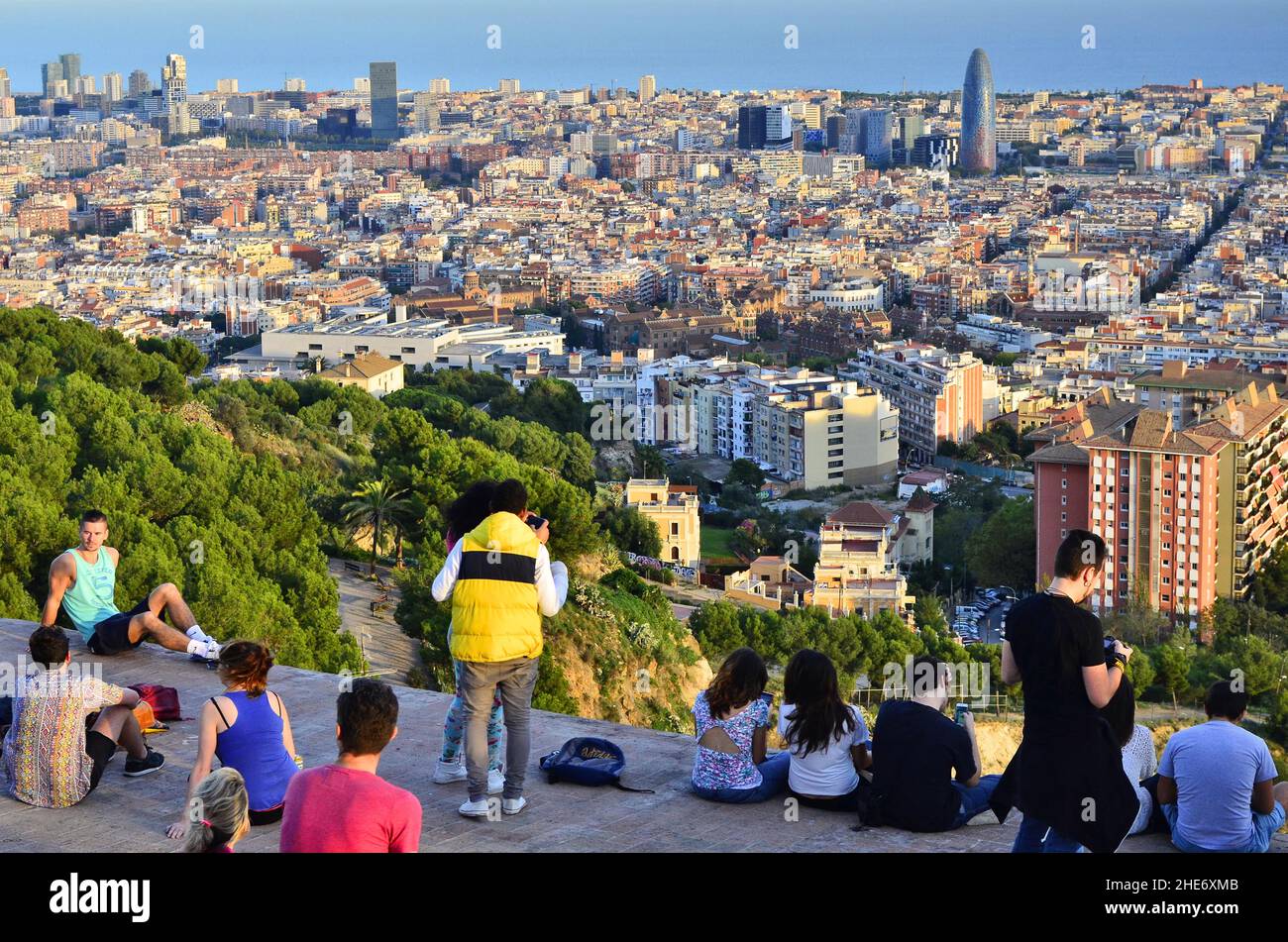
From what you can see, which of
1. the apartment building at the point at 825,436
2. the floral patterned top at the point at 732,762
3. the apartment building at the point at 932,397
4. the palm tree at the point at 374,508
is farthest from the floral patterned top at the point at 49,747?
the apartment building at the point at 932,397

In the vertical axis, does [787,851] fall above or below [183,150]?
below

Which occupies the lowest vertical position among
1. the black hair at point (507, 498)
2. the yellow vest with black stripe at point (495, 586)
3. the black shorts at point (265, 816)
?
the black shorts at point (265, 816)

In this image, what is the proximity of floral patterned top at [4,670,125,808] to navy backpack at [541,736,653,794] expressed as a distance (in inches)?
31.0

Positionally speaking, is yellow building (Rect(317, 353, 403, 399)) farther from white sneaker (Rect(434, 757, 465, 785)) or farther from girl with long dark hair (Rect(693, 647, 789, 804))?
girl with long dark hair (Rect(693, 647, 789, 804))

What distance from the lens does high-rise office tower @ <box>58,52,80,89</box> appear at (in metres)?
99.9

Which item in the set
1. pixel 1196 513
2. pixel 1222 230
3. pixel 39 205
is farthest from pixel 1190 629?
pixel 39 205

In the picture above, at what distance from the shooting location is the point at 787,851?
2.93 metres

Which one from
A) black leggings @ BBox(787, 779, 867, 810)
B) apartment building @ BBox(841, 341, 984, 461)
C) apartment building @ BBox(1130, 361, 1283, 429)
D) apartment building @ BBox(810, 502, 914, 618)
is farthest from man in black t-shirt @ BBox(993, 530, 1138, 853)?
apartment building @ BBox(841, 341, 984, 461)

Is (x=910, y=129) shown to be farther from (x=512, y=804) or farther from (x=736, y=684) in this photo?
(x=512, y=804)

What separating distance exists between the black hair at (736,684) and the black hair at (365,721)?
858 mm

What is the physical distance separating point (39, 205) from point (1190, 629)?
5338 cm

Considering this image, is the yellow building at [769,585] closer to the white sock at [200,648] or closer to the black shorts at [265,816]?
the white sock at [200,648]

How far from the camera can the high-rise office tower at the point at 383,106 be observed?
303ft
